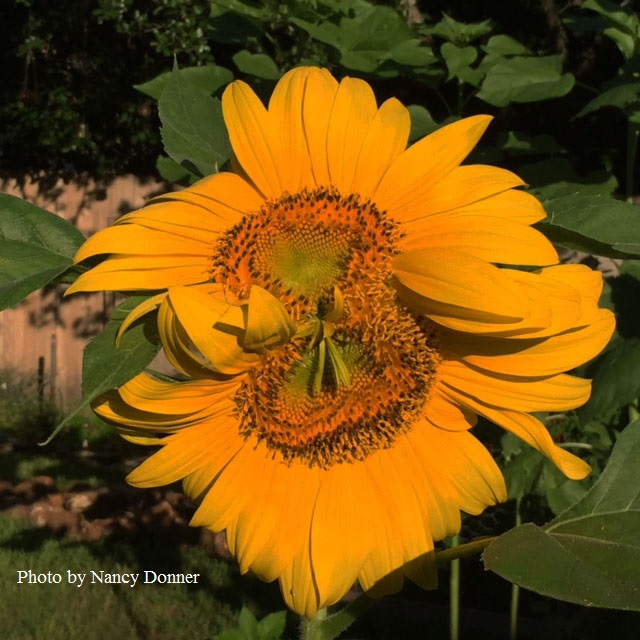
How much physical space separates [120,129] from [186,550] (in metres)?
3.26

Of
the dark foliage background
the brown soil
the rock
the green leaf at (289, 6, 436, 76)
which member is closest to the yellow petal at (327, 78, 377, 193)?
the green leaf at (289, 6, 436, 76)

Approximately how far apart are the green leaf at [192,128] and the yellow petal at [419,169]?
21 centimetres

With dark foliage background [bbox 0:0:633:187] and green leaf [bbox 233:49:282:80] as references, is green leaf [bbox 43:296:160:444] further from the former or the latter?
dark foliage background [bbox 0:0:633:187]

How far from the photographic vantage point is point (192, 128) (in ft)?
3.09

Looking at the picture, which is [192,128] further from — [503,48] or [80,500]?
[80,500]

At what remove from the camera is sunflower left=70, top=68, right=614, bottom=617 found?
28.5 inches

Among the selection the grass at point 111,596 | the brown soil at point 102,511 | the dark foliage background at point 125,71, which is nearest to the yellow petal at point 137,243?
the grass at point 111,596

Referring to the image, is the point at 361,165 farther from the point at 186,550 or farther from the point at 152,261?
the point at 186,550

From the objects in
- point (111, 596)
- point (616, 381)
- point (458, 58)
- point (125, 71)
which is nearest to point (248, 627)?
point (616, 381)

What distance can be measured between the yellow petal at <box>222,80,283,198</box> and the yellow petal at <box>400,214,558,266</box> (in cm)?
13

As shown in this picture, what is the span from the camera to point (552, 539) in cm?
72

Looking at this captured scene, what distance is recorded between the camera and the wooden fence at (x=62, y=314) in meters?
7.07

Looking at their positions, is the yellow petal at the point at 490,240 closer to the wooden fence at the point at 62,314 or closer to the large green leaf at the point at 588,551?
the large green leaf at the point at 588,551

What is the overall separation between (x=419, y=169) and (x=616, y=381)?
32.7 inches
